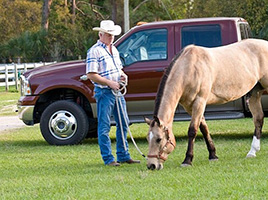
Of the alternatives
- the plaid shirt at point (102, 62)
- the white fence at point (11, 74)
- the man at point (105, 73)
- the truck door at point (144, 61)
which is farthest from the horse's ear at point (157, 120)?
the white fence at point (11, 74)

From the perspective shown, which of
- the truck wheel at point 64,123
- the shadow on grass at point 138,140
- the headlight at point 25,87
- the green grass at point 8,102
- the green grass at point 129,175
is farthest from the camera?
the green grass at point 8,102

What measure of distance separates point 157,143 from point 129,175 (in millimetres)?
553

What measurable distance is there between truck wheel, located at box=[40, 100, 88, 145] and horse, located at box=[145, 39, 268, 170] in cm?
319

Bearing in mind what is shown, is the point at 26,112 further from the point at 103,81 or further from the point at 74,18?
the point at 74,18

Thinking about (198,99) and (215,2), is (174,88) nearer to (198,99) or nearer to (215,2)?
(198,99)

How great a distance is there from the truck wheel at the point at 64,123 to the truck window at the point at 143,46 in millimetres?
1248

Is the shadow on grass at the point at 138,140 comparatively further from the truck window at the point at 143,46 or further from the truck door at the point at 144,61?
the truck window at the point at 143,46

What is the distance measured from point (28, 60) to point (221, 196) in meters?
42.1

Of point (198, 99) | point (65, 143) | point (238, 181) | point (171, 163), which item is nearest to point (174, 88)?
point (198, 99)

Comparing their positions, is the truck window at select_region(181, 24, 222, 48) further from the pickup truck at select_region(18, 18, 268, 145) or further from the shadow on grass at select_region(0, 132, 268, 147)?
the shadow on grass at select_region(0, 132, 268, 147)

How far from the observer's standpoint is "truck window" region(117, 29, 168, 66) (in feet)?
42.0

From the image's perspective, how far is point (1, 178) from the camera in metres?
9.39

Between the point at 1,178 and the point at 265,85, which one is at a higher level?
the point at 265,85

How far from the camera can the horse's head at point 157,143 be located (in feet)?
30.2
